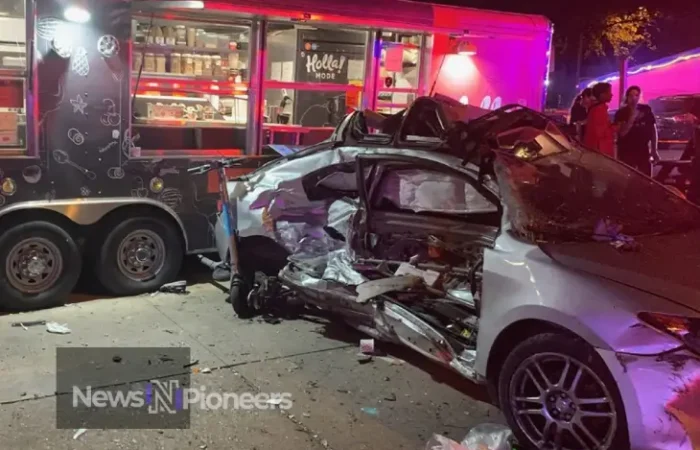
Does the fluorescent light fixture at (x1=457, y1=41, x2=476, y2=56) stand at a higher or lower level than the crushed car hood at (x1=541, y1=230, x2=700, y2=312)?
higher

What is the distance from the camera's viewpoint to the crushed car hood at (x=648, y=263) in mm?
3516

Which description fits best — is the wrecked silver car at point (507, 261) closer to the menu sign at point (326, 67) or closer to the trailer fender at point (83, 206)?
the trailer fender at point (83, 206)

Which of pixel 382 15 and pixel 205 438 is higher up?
pixel 382 15

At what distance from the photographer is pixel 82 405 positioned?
4.53 m

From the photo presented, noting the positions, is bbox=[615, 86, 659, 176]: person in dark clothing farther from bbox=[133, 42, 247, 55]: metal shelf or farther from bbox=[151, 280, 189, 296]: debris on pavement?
bbox=[151, 280, 189, 296]: debris on pavement

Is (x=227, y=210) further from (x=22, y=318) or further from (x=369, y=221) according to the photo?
(x=22, y=318)

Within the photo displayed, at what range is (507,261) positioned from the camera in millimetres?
4035

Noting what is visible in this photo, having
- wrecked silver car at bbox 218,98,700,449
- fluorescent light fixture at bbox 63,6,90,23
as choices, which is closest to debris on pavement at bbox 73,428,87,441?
wrecked silver car at bbox 218,98,700,449

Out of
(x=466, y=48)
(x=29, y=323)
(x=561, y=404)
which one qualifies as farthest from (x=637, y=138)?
(x=29, y=323)

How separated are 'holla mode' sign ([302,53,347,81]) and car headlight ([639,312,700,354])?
215 inches

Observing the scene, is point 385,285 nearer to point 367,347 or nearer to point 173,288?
point 367,347

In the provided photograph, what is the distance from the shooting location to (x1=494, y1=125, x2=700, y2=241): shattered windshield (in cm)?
422

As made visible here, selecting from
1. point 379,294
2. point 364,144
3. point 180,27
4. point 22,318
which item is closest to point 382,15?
point 180,27

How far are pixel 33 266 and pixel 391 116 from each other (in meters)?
3.33
